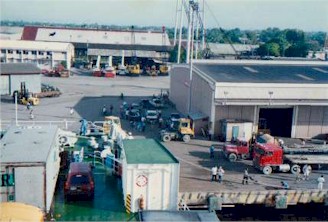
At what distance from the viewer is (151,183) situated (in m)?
16.7

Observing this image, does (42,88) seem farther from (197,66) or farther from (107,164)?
(107,164)

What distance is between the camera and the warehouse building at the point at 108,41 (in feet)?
221

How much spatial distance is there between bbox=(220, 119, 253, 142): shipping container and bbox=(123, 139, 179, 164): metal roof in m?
8.82

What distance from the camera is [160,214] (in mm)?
13289

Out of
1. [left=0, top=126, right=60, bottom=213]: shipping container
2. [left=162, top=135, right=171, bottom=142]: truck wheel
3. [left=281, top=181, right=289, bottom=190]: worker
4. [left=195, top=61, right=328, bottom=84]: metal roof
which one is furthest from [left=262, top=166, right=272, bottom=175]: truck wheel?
[left=0, top=126, right=60, bottom=213]: shipping container

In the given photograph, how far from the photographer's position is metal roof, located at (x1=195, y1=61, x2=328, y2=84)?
3048 cm

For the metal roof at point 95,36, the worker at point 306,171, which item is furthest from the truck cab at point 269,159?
the metal roof at point 95,36

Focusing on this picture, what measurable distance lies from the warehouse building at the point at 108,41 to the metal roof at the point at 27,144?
4835 cm

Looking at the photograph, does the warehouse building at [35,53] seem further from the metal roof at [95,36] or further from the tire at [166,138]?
the tire at [166,138]

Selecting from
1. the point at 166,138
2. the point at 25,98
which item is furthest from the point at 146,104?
the point at 166,138

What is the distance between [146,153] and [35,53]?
A: 47.4 m

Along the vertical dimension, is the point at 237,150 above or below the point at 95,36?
below

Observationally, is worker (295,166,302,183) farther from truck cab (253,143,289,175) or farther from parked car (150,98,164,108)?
parked car (150,98,164,108)

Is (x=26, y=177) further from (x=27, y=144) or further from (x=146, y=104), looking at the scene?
(x=146, y=104)
